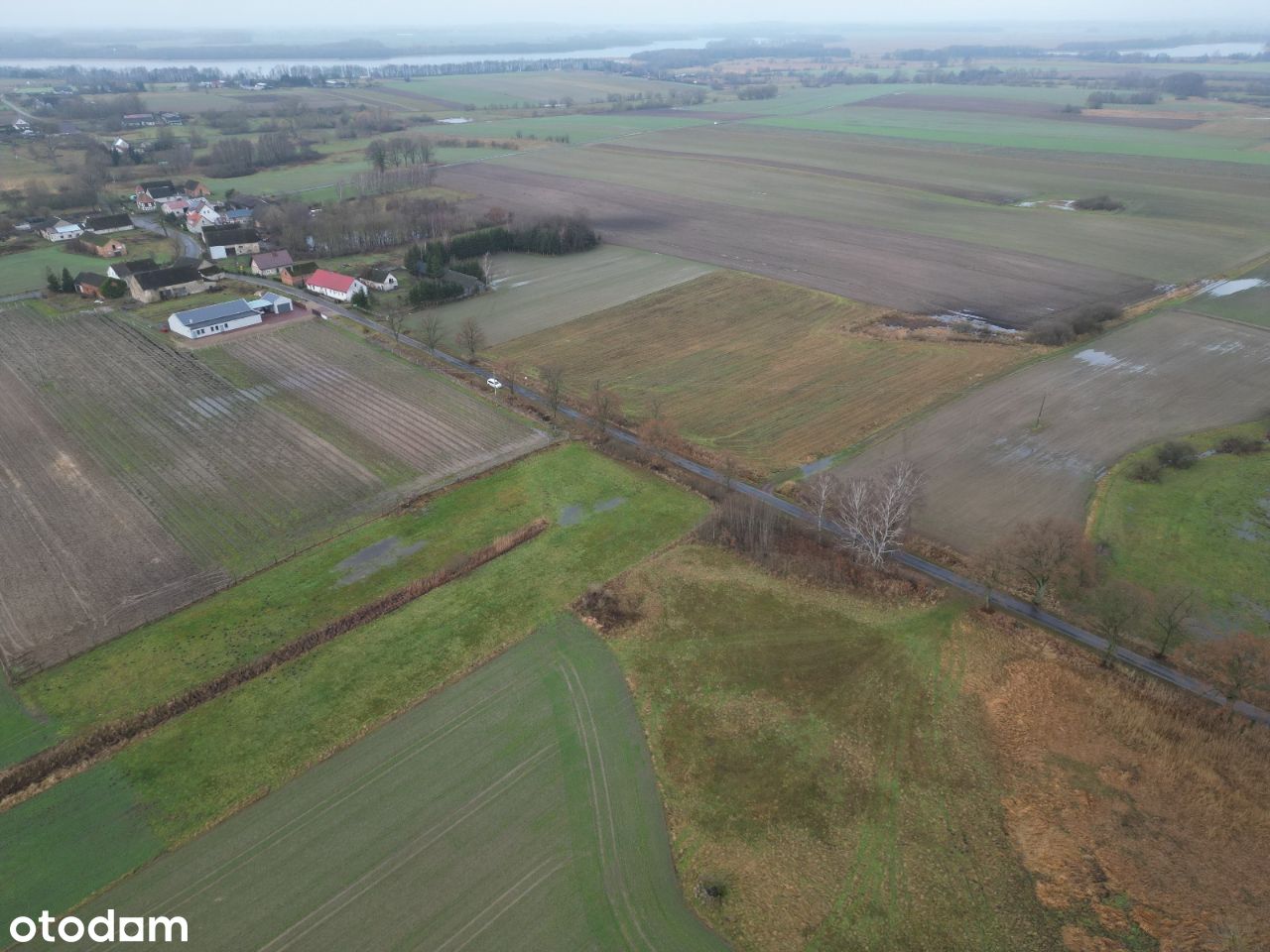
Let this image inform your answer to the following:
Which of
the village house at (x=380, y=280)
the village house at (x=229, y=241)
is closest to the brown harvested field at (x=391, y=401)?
the village house at (x=380, y=280)

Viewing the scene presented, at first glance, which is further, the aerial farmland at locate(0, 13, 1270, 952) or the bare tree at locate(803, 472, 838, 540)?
the bare tree at locate(803, 472, 838, 540)

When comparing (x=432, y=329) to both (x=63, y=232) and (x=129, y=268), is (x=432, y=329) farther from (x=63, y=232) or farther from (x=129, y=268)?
(x=63, y=232)

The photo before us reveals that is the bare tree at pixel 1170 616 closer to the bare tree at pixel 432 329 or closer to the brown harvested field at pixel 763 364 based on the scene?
the brown harvested field at pixel 763 364

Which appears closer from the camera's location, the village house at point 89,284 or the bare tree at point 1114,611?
the bare tree at point 1114,611

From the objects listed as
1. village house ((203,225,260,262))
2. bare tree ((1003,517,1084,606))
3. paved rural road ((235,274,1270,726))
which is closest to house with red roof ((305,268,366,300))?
village house ((203,225,260,262))

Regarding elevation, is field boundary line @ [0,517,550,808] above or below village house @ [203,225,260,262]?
below

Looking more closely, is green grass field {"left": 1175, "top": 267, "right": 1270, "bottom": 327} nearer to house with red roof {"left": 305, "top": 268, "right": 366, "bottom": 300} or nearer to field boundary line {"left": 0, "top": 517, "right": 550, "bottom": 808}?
field boundary line {"left": 0, "top": 517, "right": 550, "bottom": 808}

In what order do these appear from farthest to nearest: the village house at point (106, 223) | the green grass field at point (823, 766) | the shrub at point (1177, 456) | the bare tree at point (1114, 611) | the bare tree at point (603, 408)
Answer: the village house at point (106, 223) < the bare tree at point (603, 408) < the shrub at point (1177, 456) < the bare tree at point (1114, 611) < the green grass field at point (823, 766)
